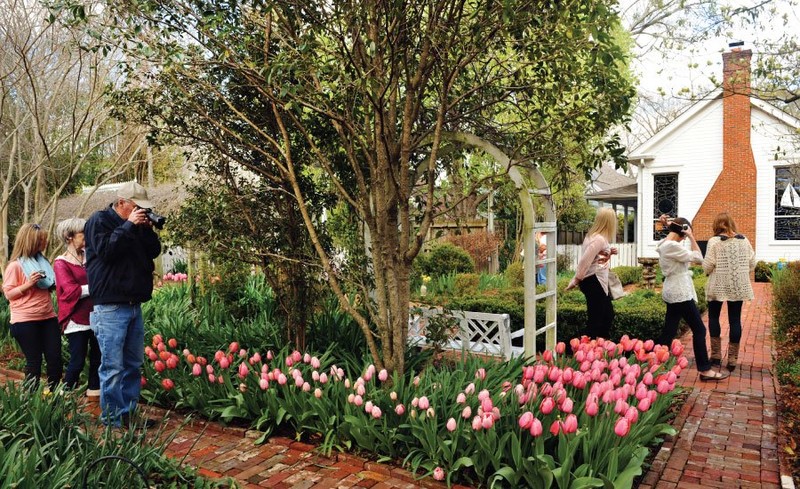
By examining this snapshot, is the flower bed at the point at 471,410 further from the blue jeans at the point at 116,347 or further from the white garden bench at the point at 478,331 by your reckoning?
the white garden bench at the point at 478,331

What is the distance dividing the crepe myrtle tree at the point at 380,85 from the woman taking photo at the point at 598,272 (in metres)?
1.25

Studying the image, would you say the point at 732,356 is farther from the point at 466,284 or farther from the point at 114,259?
the point at 114,259

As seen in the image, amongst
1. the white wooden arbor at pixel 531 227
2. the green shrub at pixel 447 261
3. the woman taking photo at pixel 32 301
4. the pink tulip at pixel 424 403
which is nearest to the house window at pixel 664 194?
the green shrub at pixel 447 261

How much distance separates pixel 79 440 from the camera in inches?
124

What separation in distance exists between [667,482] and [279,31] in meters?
4.24

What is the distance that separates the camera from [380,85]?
3.79 m

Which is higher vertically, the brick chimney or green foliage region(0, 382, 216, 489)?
the brick chimney

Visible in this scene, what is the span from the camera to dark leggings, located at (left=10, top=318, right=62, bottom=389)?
196 inches

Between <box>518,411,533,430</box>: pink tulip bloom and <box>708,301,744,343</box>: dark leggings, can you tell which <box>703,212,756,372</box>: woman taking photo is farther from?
<box>518,411,533,430</box>: pink tulip bloom

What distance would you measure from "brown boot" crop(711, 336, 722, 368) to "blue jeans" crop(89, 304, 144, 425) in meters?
5.62

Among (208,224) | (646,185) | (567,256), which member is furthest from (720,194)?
(208,224)

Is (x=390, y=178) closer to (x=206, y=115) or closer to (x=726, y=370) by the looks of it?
(x=206, y=115)

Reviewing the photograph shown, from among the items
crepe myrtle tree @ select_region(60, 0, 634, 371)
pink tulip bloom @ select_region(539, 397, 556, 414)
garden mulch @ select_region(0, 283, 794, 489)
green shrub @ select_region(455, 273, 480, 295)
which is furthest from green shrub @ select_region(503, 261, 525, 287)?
pink tulip bloom @ select_region(539, 397, 556, 414)

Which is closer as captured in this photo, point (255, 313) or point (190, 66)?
point (190, 66)
